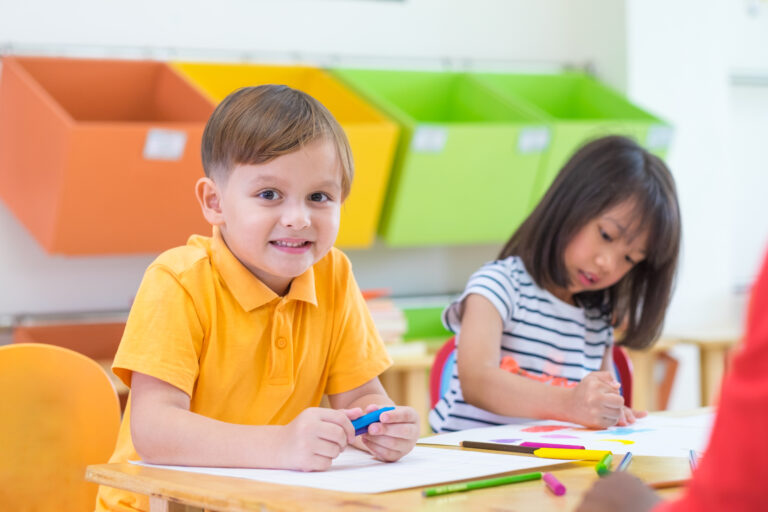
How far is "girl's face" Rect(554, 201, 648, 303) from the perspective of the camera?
1.76 metres

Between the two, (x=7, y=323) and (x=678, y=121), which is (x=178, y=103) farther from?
(x=678, y=121)

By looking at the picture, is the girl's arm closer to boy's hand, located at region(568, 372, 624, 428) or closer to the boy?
boy's hand, located at region(568, 372, 624, 428)

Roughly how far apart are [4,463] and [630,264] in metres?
1.10

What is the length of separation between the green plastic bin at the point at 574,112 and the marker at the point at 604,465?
2.19 m

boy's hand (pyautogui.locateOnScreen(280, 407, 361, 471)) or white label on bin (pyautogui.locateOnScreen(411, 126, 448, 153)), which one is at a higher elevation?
white label on bin (pyautogui.locateOnScreen(411, 126, 448, 153))

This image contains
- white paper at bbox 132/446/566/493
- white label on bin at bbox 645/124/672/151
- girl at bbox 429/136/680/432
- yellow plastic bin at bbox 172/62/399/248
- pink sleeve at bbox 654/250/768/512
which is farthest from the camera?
white label on bin at bbox 645/124/672/151

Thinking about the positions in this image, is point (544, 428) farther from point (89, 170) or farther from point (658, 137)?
point (658, 137)

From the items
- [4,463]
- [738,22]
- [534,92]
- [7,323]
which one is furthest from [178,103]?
[738,22]

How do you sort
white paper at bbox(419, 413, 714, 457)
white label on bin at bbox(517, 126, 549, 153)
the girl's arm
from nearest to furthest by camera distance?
white paper at bbox(419, 413, 714, 457) < the girl's arm < white label on bin at bbox(517, 126, 549, 153)

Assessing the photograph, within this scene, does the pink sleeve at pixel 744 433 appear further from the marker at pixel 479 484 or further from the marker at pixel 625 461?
the marker at pixel 625 461

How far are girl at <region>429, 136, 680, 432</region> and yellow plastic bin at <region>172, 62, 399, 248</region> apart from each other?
102 cm

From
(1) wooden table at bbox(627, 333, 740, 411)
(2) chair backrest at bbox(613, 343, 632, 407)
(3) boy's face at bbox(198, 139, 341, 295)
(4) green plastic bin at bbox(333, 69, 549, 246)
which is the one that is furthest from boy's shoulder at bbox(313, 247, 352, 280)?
(1) wooden table at bbox(627, 333, 740, 411)

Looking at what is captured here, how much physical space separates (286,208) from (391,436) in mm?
310

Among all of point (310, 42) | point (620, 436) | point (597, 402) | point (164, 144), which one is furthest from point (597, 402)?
point (310, 42)
